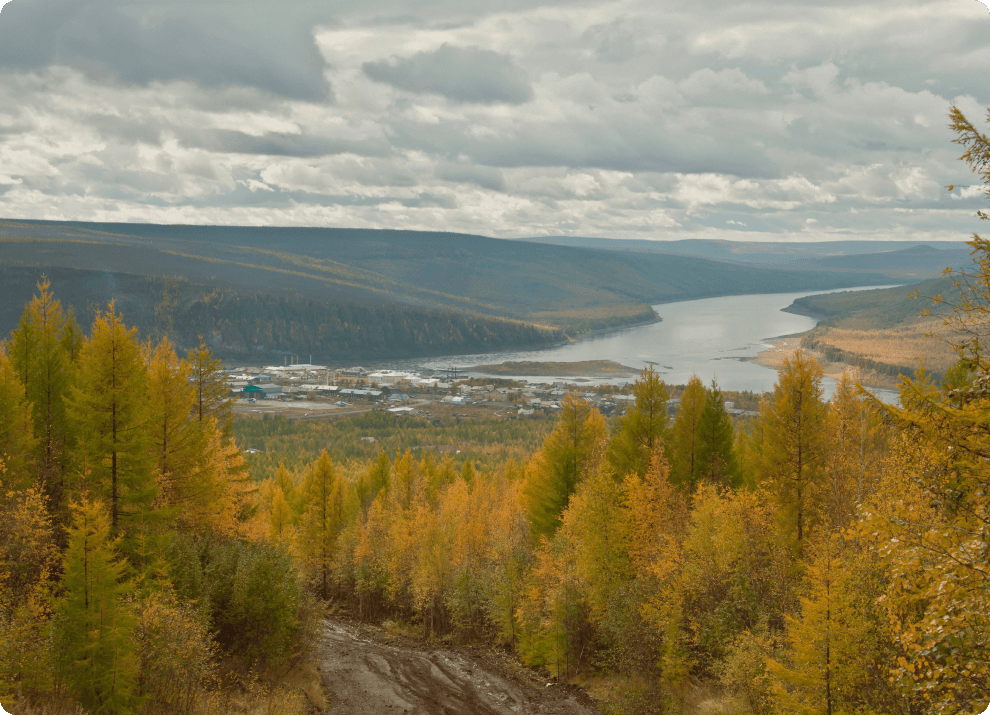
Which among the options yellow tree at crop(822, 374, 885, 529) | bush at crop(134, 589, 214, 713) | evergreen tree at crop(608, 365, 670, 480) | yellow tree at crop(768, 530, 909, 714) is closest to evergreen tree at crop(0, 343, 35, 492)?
bush at crop(134, 589, 214, 713)

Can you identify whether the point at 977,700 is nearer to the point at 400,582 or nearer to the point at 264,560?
the point at 264,560

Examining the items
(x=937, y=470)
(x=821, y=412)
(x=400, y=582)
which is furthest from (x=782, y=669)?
(x=400, y=582)

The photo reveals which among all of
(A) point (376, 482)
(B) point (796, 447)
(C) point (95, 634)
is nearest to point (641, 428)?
(B) point (796, 447)

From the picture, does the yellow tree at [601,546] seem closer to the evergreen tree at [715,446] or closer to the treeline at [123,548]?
the evergreen tree at [715,446]

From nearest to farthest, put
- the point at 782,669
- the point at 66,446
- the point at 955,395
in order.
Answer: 1. the point at 955,395
2. the point at 782,669
3. the point at 66,446

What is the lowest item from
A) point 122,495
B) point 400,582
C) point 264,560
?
point 400,582

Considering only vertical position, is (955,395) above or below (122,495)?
above

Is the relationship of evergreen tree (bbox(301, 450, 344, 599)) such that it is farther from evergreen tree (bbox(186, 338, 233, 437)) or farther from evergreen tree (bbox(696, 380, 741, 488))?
evergreen tree (bbox(696, 380, 741, 488))
